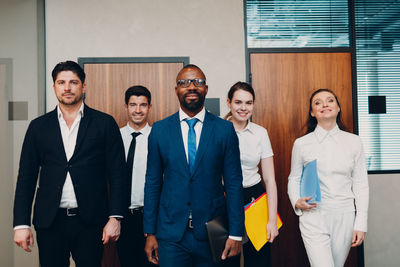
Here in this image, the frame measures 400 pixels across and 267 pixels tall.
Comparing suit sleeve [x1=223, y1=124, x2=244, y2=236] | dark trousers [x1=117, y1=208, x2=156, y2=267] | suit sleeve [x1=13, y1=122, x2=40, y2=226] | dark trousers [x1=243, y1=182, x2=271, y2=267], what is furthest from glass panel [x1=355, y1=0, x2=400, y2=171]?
suit sleeve [x1=13, y1=122, x2=40, y2=226]

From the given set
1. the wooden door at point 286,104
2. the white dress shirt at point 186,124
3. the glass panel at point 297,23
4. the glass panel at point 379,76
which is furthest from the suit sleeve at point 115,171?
the glass panel at point 379,76

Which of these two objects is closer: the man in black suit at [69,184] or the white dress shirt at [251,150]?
the man in black suit at [69,184]

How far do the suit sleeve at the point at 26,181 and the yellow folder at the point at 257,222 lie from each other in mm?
1293

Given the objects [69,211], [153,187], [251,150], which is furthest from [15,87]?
[251,150]

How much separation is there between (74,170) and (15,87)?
131 cm

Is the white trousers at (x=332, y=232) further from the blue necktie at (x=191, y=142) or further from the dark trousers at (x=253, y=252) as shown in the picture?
the blue necktie at (x=191, y=142)

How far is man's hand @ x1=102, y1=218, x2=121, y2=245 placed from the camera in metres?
1.89

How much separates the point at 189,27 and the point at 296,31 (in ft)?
3.68

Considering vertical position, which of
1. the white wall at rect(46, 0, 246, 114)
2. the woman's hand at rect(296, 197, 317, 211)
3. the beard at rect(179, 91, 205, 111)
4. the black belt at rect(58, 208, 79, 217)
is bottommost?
the woman's hand at rect(296, 197, 317, 211)

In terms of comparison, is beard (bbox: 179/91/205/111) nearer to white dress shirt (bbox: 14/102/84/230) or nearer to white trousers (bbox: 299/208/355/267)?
white dress shirt (bbox: 14/102/84/230)

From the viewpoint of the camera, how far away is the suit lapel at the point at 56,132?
190 cm

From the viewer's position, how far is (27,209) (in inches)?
75.0

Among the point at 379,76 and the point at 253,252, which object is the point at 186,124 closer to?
the point at 253,252

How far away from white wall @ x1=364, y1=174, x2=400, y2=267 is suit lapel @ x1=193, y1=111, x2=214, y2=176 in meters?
2.40
